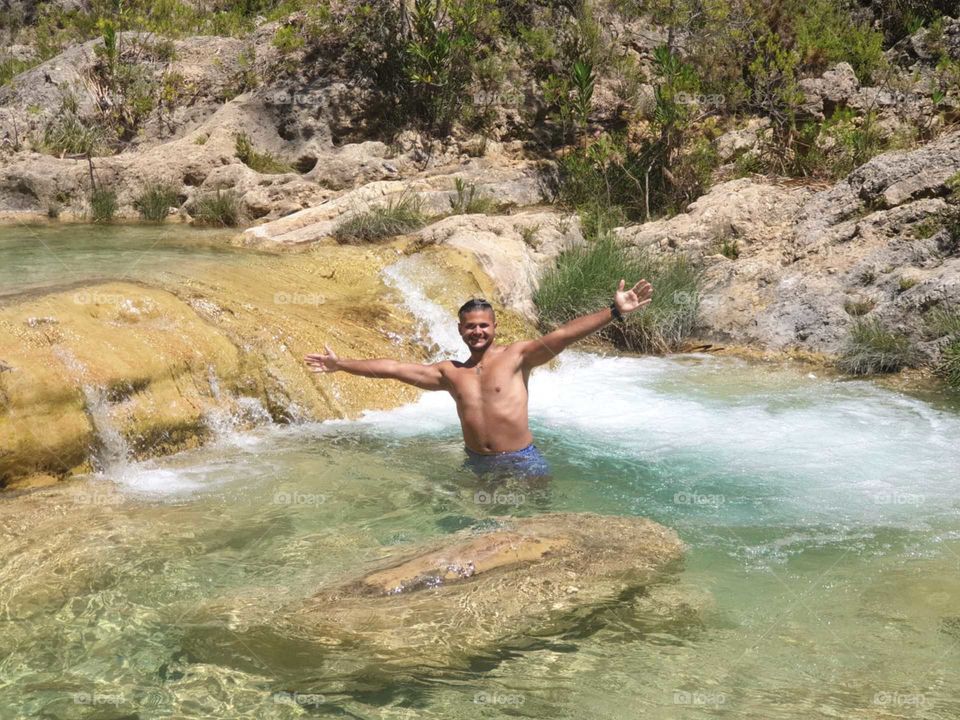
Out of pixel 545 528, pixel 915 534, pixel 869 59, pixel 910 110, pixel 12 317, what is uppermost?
pixel 869 59

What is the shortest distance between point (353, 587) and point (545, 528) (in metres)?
0.88

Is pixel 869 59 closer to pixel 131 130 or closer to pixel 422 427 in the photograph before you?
pixel 422 427

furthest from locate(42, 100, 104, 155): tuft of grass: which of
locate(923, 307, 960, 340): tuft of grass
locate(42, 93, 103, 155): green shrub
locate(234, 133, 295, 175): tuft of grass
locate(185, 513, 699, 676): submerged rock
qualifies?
locate(185, 513, 699, 676): submerged rock

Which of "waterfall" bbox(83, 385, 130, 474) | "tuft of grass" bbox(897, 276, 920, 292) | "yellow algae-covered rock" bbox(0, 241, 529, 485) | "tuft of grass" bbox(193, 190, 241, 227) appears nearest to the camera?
"yellow algae-covered rock" bbox(0, 241, 529, 485)

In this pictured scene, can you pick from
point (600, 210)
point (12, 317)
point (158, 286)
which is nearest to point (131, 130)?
point (600, 210)

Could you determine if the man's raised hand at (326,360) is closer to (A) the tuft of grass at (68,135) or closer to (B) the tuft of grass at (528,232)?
(B) the tuft of grass at (528,232)

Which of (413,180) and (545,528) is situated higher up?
(413,180)

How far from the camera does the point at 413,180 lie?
37.9 ft

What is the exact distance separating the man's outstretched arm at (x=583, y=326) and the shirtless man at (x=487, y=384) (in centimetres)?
1

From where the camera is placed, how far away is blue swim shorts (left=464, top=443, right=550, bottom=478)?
189 inches

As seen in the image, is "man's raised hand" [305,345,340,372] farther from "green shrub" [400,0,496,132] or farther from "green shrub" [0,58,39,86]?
"green shrub" [0,58,39,86]

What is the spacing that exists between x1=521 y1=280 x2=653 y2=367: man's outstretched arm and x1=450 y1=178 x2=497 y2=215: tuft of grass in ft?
19.0

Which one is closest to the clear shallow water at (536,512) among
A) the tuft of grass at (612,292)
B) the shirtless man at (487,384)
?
the shirtless man at (487,384)

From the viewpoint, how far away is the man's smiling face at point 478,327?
4.67 m
